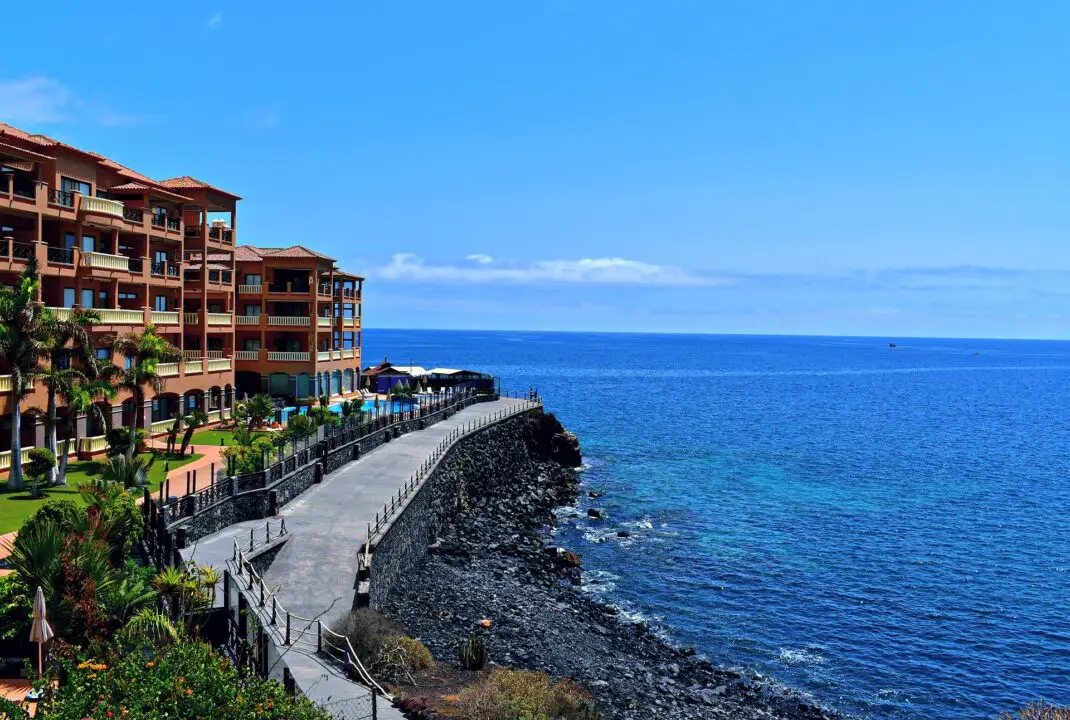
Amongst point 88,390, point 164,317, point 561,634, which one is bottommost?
point 561,634

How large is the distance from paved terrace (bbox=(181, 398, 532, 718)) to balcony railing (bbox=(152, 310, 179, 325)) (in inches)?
693

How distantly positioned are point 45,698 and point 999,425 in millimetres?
117856

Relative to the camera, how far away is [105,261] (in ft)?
150

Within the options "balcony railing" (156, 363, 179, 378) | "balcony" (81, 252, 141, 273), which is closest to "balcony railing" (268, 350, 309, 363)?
"balcony railing" (156, 363, 179, 378)

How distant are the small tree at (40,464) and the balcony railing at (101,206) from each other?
47.7ft

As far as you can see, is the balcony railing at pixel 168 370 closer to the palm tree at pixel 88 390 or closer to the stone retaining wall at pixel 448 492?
the palm tree at pixel 88 390

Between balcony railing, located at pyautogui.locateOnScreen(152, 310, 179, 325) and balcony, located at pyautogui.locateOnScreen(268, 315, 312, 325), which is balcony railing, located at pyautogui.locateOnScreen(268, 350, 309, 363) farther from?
balcony railing, located at pyautogui.locateOnScreen(152, 310, 179, 325)

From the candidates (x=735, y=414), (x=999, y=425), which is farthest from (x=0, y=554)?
(x=999, y=425)

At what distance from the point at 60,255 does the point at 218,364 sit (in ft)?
56.1

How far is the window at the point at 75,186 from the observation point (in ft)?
142

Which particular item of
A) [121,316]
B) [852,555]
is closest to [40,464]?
[121,316]

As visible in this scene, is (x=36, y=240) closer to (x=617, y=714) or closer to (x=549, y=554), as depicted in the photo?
(x=549, y=554)

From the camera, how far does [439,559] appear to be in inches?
1491

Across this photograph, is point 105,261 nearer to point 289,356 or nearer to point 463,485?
point 463,485
